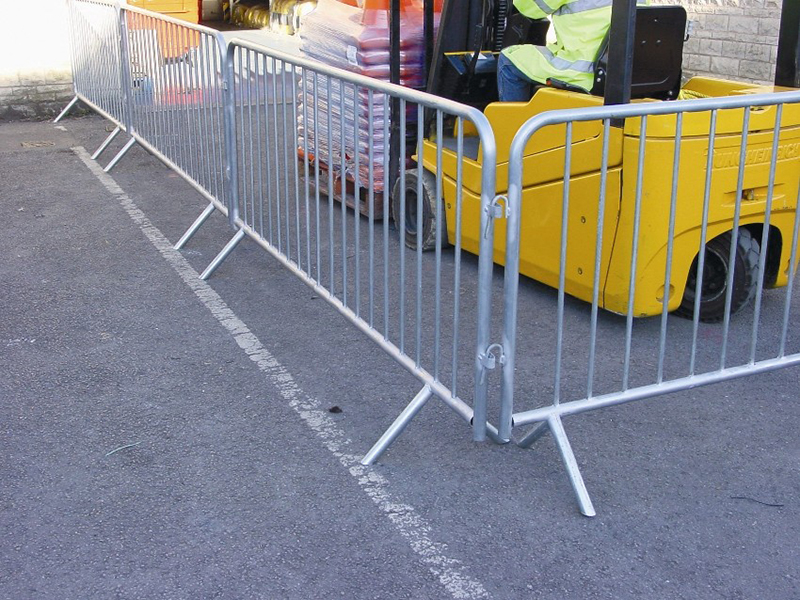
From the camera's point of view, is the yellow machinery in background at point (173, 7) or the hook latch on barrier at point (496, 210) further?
the yellow machinery in background at point (173, 7)

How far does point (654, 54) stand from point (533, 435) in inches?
90.4

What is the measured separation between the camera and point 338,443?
3.94m

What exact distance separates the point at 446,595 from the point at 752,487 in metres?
1.37

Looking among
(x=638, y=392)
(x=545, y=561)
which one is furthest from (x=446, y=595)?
(x=638, y=392)

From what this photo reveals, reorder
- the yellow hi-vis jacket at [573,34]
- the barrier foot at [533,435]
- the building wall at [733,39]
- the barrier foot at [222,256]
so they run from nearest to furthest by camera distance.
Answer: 1. the barrier foot at [533,435]
2. the yellow hi-vis jacket at [573,34]
3. the barrier foot at [222,256]
4. the building wall at [733,39]

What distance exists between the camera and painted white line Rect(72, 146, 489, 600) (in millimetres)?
3115

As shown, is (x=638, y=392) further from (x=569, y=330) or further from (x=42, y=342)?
(x=42, y=342)

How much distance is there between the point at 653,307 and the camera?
4762 mm

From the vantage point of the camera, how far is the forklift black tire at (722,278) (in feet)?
16.5

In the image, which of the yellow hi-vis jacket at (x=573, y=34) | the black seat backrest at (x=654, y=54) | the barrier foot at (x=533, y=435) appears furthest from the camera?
the yellow hi-vis jacket at (x=573, y=34)

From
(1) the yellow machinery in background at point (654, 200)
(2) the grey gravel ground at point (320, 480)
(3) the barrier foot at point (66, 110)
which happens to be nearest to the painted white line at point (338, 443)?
(2) the grey gravel ground at point (320, 480)

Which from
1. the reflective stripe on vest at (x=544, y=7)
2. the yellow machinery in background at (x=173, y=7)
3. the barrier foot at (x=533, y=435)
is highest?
the reflective stripe on vest at (x=544, y=7)

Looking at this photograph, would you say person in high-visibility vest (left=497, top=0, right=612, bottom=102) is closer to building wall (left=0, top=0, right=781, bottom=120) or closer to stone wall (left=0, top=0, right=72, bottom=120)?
building wall (left=0, top=0, right=781, bottom=120)

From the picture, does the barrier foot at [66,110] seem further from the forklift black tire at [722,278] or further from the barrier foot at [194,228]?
the forklift black tire at [722,278]
